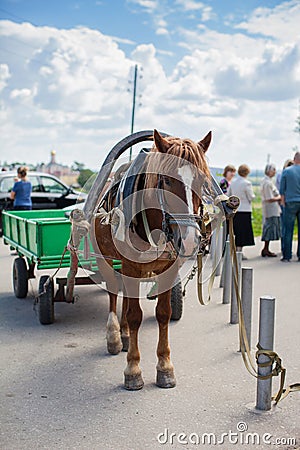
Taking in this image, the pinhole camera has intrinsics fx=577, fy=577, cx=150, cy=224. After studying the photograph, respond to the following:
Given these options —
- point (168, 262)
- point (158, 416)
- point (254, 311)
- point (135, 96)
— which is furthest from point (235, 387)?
point (135, 96)

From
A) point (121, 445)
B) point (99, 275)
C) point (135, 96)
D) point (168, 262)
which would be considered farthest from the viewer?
point (135, 96)

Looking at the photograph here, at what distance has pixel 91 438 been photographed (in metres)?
3.97

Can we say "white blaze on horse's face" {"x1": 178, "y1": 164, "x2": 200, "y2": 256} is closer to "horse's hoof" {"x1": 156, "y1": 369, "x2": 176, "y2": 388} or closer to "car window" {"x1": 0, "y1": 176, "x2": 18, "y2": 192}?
"horse's hoof" {"x1": 156, "y1": 369, "x2": 176, "y2": 388}

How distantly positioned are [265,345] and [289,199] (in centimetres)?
754

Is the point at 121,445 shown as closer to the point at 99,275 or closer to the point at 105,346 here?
the point at 105,346

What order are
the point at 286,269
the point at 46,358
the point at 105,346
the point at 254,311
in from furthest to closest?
the point at 286,269 → the point at 254,311 → the point at 105,346 → the point at 46,358

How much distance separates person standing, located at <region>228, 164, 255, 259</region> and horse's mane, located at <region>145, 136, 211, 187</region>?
692 cm

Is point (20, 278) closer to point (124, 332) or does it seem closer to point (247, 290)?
point (124, 332)

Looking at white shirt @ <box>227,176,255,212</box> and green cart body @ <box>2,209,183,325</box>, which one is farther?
white shirt @ <box>227,176,255,212</box>

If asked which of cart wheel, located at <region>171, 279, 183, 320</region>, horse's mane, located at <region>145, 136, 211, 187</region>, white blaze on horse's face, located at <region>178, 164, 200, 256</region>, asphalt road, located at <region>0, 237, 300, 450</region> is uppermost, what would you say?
horse's mane, located at <region>145, 136, 211, 187</region>

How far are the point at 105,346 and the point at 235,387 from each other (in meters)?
1.65

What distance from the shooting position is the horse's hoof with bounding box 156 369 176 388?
4.89 m

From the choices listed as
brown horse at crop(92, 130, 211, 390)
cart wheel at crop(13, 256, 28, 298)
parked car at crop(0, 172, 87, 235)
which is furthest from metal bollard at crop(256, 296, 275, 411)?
parked car at crop(0, 172, 87, 235)

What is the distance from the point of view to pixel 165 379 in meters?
4.90
